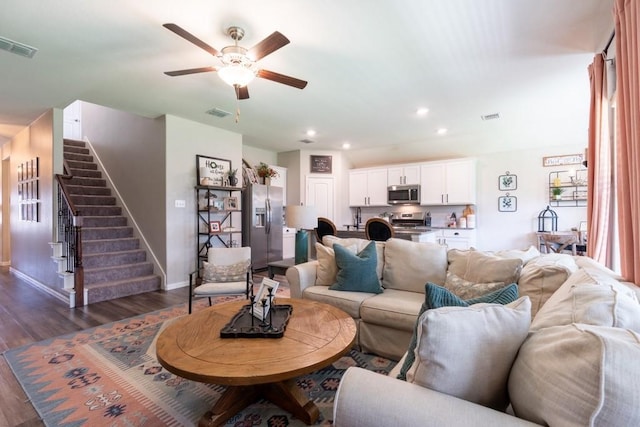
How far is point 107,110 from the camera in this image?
19.3ft

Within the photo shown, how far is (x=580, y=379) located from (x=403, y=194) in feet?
Answer: 20.4

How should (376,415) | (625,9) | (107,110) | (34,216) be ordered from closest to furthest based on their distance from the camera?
(376,415) < (625,9) < (34,216) < (107,110)

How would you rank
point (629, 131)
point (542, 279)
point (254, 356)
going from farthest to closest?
point (542, 279)
point (629, 131)
point (254, 356)

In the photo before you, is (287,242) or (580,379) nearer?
(580,379)

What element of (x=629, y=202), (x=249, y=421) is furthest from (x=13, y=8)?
(x=629, y=202)

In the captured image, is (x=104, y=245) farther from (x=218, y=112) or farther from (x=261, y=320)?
(x=261, y=320)

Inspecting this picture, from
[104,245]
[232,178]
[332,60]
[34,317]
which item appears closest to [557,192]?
[332,60]

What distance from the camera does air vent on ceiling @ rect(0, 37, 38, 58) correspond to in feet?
8.43

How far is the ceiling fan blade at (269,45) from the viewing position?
212 centimetres

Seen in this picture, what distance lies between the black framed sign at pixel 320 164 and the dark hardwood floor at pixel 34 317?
12.8 feet

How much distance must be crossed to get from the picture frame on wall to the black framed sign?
7.38 ft

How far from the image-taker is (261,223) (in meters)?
5.89

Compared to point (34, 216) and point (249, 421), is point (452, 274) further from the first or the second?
point (34, 216)

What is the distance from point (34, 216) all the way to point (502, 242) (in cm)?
829
